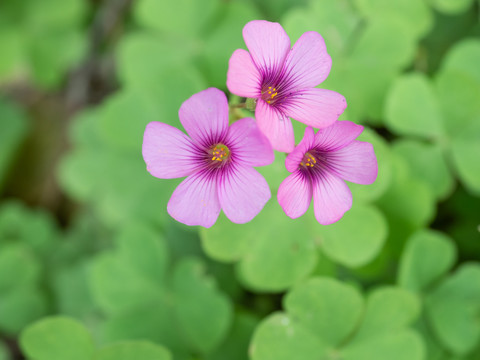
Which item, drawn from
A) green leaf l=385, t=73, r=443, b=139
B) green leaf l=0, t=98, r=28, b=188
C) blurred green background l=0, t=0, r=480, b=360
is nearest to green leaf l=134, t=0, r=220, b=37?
blurred green background l=0, t=0, r=480, b=360

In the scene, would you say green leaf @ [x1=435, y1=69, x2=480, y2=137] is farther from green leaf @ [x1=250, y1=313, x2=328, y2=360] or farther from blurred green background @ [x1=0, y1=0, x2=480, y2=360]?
green leaf @ [x1=250, y1=313, x2=328, y2=360]

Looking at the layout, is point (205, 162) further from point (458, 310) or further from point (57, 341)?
point (458, 310)

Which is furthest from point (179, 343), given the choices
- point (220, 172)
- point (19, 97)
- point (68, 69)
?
point (19, 97)

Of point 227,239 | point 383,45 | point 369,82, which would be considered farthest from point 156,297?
point 383,45

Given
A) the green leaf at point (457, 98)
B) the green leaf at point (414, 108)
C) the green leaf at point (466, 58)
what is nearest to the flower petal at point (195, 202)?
the green leaf at point (414, 108)

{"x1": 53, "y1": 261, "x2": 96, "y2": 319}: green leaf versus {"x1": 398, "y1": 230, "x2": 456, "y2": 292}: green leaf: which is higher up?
{"x1": 398, "y1": 230, "x2": 456, "y2": 292}: green leaf

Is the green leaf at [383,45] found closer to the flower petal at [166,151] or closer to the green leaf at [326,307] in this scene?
the green leaf at [326,307]

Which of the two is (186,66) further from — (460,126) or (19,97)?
(19,97)

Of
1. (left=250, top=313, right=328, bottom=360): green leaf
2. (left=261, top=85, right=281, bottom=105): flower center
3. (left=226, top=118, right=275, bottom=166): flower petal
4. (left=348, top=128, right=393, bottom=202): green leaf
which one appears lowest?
(left=250, top=313, right=328, bottom=360): green leaf
